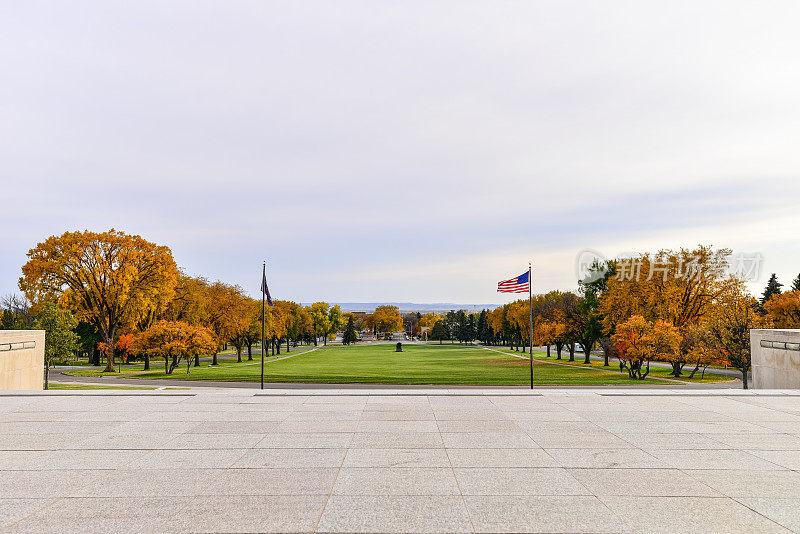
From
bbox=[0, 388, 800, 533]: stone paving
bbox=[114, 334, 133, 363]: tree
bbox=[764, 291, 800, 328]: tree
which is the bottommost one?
bbox=[114, 334, 133, 363]: tree

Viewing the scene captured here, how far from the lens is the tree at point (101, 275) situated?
4666 centimetres

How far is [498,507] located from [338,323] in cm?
12143

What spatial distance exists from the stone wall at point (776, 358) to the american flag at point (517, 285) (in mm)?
9465

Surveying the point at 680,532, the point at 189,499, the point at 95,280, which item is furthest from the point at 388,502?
the point at 95,280

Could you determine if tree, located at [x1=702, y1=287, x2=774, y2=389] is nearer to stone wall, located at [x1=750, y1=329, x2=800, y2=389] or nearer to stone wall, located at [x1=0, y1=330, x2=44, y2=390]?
stone wall, located at [x1=750, y1=329, x2=800, y2=389]

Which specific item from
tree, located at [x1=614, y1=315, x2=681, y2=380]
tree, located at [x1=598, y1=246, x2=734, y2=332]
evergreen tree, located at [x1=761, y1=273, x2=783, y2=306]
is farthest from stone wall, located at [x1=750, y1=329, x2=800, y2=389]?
evergreen tree, located at [x1=761, y1=273, x2=783, y2=306]

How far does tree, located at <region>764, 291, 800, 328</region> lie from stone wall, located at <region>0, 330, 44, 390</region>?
A: 199 feet

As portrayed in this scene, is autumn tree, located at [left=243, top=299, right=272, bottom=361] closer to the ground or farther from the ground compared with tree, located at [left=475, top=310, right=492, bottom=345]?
farther from the ground

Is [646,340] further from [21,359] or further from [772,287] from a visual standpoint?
[772,287]

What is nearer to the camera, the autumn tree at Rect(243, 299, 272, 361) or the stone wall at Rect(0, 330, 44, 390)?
the stone wall at Rect(0, 330, 44, 390)

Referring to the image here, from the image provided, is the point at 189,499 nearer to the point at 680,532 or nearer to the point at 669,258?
the point at 680,532

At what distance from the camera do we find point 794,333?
1736 centimetres

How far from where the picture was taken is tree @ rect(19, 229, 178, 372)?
1837 inches

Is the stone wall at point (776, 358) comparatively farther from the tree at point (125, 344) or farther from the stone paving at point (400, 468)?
the tree at point (125, 344)
